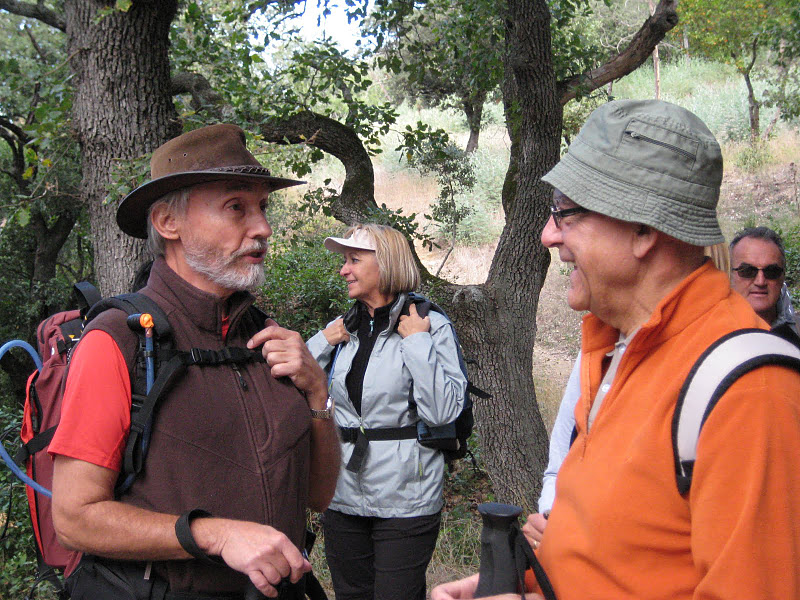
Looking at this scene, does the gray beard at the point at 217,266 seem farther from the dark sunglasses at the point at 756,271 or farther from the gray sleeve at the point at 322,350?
the dark sunglasses at the point at 756,271

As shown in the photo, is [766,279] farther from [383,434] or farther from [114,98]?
[114,98]

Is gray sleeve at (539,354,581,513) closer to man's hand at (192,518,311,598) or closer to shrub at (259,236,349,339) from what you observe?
man's hand at (192,518,311,598)

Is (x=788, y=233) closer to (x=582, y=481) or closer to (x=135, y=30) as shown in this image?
(x=135, y=30)

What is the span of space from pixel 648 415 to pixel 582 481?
0.22 m

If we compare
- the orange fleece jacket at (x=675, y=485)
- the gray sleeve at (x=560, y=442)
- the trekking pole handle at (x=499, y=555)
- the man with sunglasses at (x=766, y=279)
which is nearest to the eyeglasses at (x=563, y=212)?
the orange fleece jacket at (x=675, y=485)

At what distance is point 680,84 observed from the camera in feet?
87.3

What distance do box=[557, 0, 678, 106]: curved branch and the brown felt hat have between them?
4.45 meters

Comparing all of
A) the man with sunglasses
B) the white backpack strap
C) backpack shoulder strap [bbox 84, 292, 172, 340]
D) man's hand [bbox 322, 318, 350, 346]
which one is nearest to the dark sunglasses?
the man with sunglasses

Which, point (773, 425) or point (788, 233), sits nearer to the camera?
point (773, 425)

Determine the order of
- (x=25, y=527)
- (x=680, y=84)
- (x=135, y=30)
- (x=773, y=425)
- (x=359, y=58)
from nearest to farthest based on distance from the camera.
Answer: (x=773, y=425)
(x=135, y=30)
(x=25, y=527)
(x=359, y=58)
(x=680, y=84)

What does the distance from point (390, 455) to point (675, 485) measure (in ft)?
7.28

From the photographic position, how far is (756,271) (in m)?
3.59

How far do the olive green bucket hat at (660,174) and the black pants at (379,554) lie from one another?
2.29 m

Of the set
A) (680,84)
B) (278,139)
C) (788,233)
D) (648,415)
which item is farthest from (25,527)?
(680,84)
